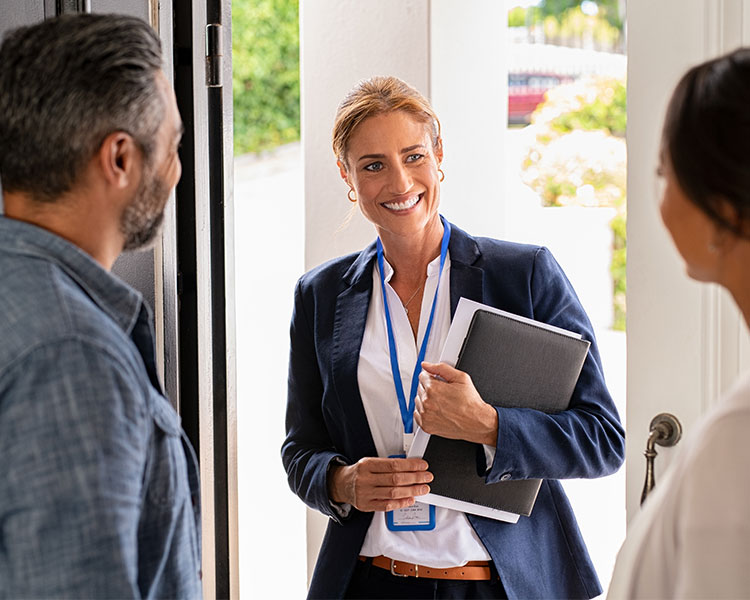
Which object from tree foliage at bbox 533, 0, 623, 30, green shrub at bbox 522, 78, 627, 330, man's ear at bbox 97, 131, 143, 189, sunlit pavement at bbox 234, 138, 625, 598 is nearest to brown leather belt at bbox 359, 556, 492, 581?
man's ear at bbox 97, 131, 143, 189

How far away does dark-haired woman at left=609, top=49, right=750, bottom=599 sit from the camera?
865 millimetres

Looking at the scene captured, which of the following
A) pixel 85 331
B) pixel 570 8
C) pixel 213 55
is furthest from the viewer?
pixel 570 8

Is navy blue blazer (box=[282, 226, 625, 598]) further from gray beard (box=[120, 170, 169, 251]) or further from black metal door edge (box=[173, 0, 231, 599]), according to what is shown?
gray beard (box=[120, 170, 169, 251])

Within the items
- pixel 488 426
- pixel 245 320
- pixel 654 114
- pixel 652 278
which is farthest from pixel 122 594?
pixel 245 320

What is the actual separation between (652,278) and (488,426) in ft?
1.47

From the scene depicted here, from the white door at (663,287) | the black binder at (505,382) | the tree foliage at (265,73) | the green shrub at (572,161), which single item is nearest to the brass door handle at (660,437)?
the white door at (663,287)

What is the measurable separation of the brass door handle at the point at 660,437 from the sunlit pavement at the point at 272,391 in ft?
4.41

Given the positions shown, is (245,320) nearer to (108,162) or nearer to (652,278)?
(652,278)

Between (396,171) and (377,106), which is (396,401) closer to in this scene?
(396,171)

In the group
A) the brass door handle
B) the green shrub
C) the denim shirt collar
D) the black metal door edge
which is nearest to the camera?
the denim shirt collar

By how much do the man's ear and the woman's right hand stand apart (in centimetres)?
79

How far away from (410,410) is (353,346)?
0.18 m

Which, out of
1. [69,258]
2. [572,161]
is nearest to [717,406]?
[69,258]

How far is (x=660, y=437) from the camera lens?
176 cm
